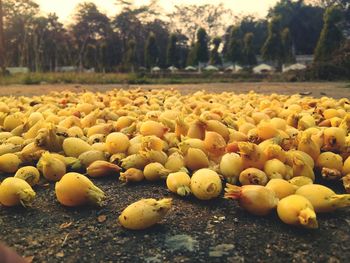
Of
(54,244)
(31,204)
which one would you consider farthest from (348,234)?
(31,204)

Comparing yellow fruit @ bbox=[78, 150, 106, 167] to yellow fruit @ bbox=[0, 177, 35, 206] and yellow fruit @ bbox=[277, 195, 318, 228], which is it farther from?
yellow fruit @ bbox=[277, 195, 318, 228]

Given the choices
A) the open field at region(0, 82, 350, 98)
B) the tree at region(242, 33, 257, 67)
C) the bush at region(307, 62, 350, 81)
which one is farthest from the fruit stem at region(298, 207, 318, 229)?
the tree at region(242, 33, 257, 67)

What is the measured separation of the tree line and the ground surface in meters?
37.4

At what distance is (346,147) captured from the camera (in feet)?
6.11

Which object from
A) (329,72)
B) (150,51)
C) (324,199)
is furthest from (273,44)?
(324,199)

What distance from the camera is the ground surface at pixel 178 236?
1.13 meters

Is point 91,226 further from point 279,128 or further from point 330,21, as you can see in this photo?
point 330,21

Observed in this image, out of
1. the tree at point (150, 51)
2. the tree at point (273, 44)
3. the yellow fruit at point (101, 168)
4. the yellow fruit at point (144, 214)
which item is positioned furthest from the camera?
the tree at point (150, 51)

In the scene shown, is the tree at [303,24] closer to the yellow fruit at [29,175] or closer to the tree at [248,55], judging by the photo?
the tree at [248,55]

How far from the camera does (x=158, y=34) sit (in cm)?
5441

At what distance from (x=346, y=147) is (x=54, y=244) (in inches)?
51.2

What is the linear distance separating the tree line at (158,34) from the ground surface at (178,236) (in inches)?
1471

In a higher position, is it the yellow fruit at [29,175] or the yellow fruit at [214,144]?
the yellow fruit at [214,144]

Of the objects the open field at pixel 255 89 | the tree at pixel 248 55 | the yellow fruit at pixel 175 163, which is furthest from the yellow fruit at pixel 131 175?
the tree at pixel 248 55
